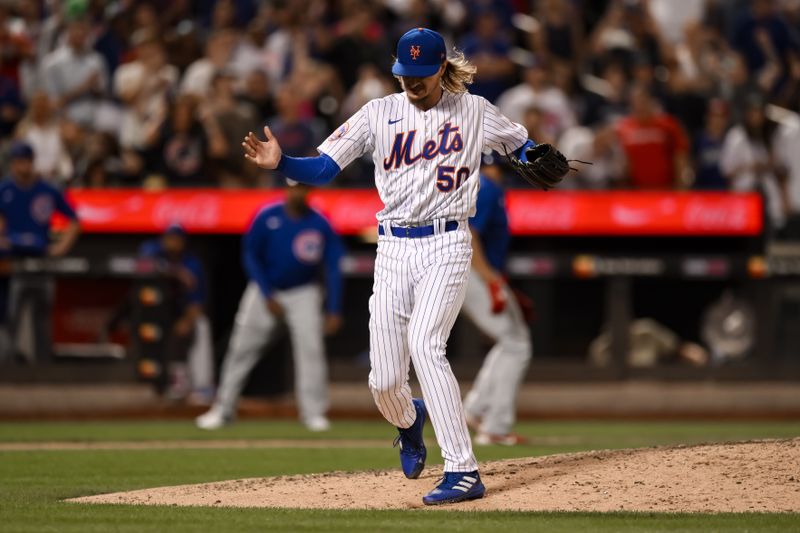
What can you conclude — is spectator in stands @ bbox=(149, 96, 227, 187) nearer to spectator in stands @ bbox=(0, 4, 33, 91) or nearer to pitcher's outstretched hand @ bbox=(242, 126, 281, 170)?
spectator in stands @ bbox=(0, 4, 33, 91)

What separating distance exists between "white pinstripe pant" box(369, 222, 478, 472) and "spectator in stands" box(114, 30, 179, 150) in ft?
30.3

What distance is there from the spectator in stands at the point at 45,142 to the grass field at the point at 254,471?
3315 millimetres

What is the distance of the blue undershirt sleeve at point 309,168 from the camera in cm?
677

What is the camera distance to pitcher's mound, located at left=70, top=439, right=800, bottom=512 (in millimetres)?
6820

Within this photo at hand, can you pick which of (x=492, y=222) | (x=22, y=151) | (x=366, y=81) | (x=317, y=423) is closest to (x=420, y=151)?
(x=492, y=222)

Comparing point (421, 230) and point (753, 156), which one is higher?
point (753, 156)

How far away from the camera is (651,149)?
15.2 meters

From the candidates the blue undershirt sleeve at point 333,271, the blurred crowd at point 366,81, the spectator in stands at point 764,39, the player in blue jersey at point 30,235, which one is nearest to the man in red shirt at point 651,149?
the blurred crowd at point 366,81

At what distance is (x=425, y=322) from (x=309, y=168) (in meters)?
0.90

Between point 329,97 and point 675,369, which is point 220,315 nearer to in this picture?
point 329,97

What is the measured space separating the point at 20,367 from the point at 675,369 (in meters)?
6.50

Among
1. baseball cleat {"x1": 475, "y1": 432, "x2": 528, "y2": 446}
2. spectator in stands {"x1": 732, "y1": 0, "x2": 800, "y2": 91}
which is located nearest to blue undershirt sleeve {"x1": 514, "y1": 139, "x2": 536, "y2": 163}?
baseball cleat {"x1": 475, "y1": 432, "x2": 528, "y2": 446}

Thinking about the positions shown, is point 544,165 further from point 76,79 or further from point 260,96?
point 76,79

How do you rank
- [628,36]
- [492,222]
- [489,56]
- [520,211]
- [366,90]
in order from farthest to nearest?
[628,36]
[489,56]
[366,90]
[520,211]
[492,222]
